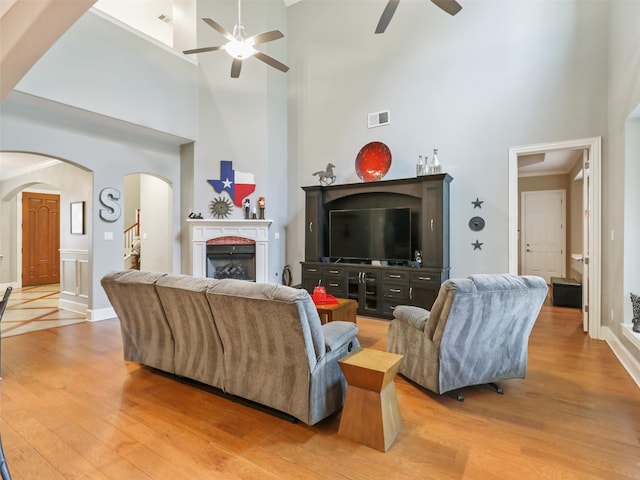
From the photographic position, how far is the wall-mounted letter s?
16.3ft

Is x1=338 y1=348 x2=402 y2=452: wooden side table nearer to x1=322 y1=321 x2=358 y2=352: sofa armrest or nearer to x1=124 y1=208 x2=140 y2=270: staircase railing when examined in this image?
x1=322 y1=321 x2=358 y2=352: sofa armrest

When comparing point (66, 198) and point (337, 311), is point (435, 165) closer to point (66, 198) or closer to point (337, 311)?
point (337, 311)

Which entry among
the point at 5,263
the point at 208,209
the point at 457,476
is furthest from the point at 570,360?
the point at 5,263

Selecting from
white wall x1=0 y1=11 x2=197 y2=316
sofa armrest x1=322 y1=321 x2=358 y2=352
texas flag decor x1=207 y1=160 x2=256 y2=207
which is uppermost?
white wall x1=0 y1=11 x2=197 y2=316

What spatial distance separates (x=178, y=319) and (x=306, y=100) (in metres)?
5.04

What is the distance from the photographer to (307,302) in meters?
1.94

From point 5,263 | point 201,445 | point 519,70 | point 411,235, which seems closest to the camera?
point 201,445

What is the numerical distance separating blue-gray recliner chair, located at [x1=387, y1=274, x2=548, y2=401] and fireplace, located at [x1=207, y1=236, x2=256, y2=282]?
3.97 m

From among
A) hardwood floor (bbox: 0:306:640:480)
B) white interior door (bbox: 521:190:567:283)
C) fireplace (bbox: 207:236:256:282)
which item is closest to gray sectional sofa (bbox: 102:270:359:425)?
hardwood floor (bbox: 0:306:640:480)

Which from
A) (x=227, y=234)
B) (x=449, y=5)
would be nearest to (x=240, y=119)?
(x=227, y=234)

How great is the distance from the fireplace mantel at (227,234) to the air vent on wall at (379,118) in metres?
2.47

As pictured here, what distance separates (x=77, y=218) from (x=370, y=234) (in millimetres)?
4771

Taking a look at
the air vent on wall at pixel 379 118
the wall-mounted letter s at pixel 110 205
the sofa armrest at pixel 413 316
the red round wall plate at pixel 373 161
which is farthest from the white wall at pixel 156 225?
the sofa armrest at pixel 413 316

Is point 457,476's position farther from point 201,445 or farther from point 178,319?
point 178,319
